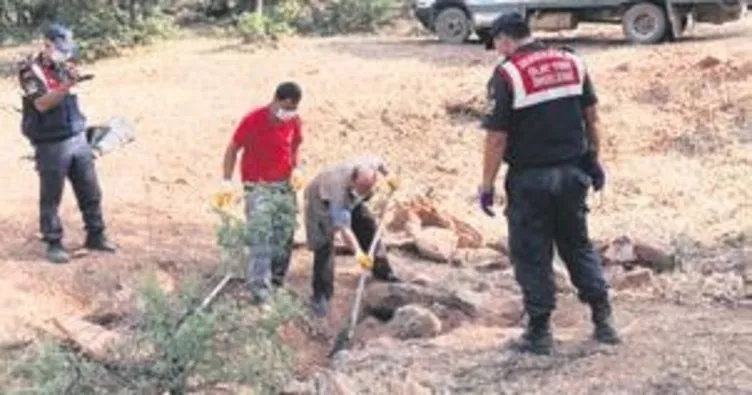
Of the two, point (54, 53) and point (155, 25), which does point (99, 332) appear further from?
point (155, 25)

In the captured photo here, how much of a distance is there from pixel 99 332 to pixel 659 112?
8045 millimetres

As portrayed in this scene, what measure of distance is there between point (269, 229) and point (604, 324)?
5.92ft

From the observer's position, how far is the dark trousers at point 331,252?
28.4 feet

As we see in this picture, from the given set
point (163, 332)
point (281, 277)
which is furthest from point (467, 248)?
point (163, 332)

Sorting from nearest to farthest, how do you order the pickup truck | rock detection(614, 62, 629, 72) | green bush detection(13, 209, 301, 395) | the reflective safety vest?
green bush detection(13, 209, 301, 395), the reflective safety vest, rock detection(614, 62, 629, 72), the pickup truck

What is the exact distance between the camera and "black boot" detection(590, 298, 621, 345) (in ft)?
22.5

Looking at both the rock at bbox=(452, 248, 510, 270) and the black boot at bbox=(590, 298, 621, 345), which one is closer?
the black boot at bbox=(590, 298, 621, 345)

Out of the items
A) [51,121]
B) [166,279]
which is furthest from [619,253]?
[51,121]

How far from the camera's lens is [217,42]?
20.5 meters

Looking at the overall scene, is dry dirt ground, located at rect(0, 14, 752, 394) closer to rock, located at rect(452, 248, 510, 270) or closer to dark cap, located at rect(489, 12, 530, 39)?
rock, located at rect(452, 248, 510, 270)

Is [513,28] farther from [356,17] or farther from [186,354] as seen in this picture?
[356,17]

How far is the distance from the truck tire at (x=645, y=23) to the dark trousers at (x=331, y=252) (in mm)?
9171

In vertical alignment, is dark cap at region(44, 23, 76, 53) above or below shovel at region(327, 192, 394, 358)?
above

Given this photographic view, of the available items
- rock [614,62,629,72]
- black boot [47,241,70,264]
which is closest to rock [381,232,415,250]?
black boot [47,241,70,264]
